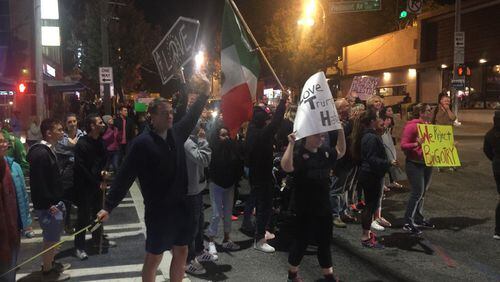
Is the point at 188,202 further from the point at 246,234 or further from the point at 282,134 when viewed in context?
the point at 282,134

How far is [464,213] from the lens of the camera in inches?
328

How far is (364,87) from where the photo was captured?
1204 cm

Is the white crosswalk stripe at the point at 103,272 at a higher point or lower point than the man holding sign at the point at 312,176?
lower

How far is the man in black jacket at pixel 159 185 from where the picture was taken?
417 centimetres

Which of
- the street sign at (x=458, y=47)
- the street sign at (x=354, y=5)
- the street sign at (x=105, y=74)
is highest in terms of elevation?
the street sign at (x=354, y=5)

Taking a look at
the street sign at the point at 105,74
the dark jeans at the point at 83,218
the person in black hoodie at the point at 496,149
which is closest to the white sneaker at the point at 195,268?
the dark jeans at the point at 83,218

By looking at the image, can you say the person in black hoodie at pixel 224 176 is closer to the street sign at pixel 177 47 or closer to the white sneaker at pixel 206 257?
the white sneaker at pixel 206 257

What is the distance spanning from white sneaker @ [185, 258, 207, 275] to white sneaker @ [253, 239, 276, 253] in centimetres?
100

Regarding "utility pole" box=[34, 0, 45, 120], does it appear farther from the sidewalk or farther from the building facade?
the building facade

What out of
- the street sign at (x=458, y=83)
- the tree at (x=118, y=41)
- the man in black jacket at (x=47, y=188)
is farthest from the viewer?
the tree at (x=118, y=41)

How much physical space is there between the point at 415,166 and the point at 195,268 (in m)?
3.50

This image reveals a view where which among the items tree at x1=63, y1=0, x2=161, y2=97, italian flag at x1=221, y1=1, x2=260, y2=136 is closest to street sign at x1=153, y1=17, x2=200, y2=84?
italian flag at x1=221, y1=1, x2=260, y2=136

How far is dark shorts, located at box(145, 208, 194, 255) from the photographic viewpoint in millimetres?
4219

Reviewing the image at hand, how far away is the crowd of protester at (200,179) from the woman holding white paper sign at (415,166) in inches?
0.6
